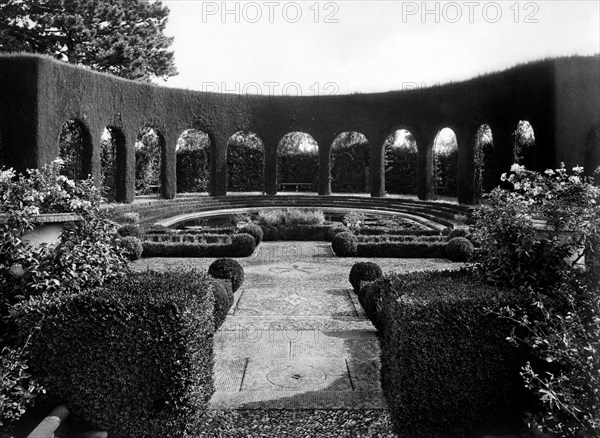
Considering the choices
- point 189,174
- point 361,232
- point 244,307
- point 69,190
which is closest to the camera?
point 69,190

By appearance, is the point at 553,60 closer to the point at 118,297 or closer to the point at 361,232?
the point at 361,232

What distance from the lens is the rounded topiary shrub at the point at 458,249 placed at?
13.8 m

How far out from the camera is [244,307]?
9.19 metres

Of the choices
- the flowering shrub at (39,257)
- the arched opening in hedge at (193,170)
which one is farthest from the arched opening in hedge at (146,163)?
the flowering shrub at (39,257)

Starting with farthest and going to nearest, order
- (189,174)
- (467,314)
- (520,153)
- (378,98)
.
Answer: (189,174), (378,98), (520,153), (467,314)

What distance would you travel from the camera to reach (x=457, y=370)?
4.37 metres

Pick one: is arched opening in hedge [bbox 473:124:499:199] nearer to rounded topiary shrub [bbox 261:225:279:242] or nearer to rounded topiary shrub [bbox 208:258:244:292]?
rounded topiary shrub [bbox 261:225:279:242]

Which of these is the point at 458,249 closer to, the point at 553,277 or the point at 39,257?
the point at 553,277

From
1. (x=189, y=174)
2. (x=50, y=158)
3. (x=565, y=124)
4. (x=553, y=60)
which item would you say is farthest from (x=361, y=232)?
(x=189, y=174)

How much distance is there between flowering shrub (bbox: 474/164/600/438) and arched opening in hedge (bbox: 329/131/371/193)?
28419mm

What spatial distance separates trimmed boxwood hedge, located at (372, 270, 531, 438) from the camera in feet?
14.3

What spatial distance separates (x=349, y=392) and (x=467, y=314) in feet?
5.62

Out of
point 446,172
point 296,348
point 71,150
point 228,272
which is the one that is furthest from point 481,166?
point 296,348

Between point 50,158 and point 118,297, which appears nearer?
point 118,297
